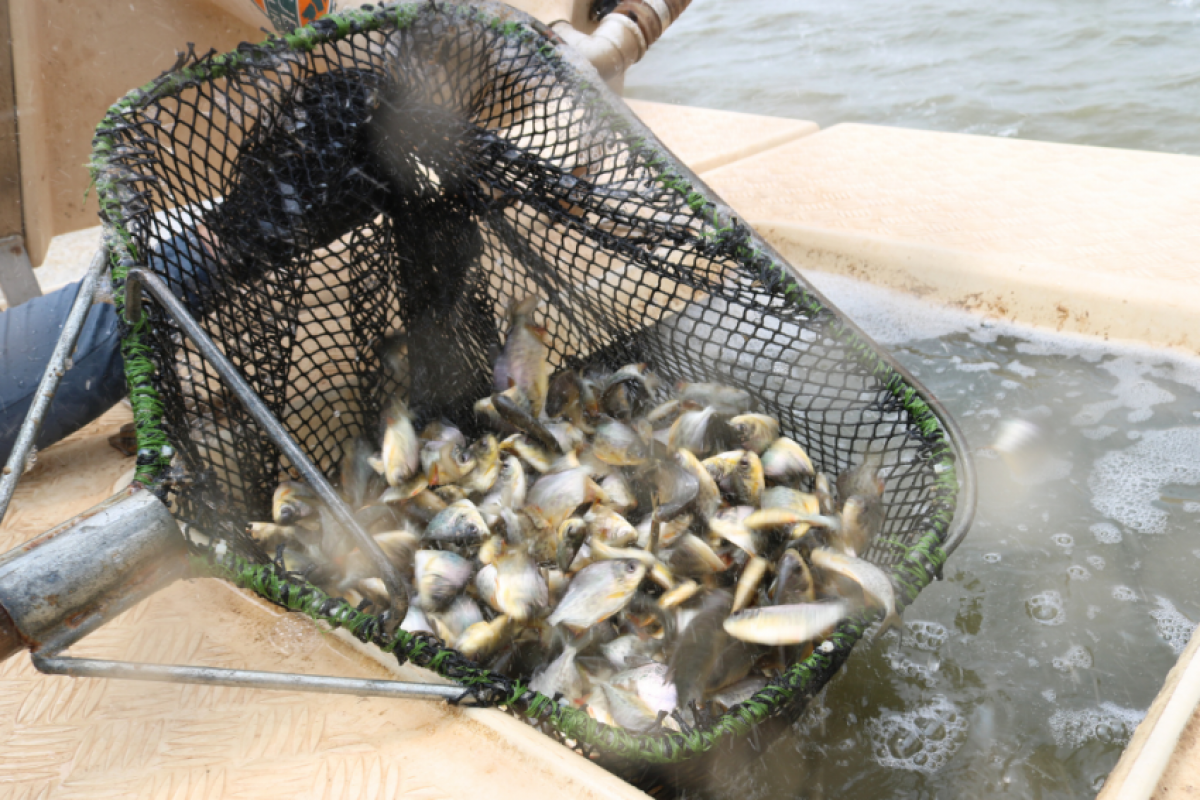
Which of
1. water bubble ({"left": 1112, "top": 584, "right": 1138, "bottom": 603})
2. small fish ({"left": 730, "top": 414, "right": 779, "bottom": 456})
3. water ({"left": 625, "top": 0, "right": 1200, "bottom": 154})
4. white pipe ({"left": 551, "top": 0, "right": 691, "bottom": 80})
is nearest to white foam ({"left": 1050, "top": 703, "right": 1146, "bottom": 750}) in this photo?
water bubble ({"left": 1112, "top": 584, "right": 1138, "bottom": 603})

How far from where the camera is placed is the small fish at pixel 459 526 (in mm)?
1736

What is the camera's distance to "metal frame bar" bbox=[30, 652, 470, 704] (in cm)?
107

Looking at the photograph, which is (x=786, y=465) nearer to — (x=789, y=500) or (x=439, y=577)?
(x=789, y=500)

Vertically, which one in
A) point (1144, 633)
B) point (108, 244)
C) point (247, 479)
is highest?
point (108, 244)

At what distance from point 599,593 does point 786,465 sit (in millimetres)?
595

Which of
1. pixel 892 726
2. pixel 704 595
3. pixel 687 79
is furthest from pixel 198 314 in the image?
pixel 687 79

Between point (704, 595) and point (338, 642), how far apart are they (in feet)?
2.43

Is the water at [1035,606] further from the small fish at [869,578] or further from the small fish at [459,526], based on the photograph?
the small fish at [459,526]

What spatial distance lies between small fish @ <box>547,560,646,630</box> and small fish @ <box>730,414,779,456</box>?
512 millimetres

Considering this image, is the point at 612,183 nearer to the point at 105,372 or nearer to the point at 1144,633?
the point at 105,372

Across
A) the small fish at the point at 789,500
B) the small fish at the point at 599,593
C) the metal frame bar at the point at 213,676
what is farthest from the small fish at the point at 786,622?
the metal frame bar at the point at 213,676

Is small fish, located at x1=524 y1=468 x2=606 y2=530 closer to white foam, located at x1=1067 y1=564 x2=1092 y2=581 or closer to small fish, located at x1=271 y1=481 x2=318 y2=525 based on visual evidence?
small fish, located at x1=271 y1=481 x2=318 y2=525

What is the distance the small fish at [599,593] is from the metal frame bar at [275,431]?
0.32 metres

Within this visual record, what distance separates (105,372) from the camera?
2.24 metres
